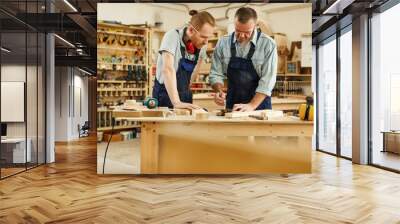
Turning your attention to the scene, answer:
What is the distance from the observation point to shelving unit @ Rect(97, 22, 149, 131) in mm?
6422

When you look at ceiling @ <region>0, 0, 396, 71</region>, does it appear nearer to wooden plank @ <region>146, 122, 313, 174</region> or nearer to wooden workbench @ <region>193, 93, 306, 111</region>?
wooden workbench @ <region>193, 93, 306, 111</region>

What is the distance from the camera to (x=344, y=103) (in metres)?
8.87

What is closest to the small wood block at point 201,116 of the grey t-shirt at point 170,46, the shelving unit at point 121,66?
the grey t-shirt at point 170,46

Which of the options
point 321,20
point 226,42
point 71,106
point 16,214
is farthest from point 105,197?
point 71,106

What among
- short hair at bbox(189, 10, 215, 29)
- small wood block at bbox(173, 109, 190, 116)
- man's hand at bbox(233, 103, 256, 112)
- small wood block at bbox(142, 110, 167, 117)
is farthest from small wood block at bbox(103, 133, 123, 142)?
short hair at bbox(189, 10, 215, 29)

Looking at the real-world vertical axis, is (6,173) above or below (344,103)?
below

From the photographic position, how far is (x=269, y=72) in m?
6.51

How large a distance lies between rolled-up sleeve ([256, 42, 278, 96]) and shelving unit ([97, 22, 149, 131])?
189 cm

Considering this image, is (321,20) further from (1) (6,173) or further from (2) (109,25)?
(1) (6,173)

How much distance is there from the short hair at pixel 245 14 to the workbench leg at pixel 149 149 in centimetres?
223

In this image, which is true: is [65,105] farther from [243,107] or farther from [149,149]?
[243,107]

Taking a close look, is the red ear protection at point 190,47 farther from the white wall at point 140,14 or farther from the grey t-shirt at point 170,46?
the white wall at point 140,14

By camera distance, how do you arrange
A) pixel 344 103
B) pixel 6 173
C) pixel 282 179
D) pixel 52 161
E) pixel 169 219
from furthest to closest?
pixel 344 103 < pixel 52 161 < pixel 6 173 < pixel 282 179 < pixel 169 219

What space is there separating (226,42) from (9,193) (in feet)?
12.8
